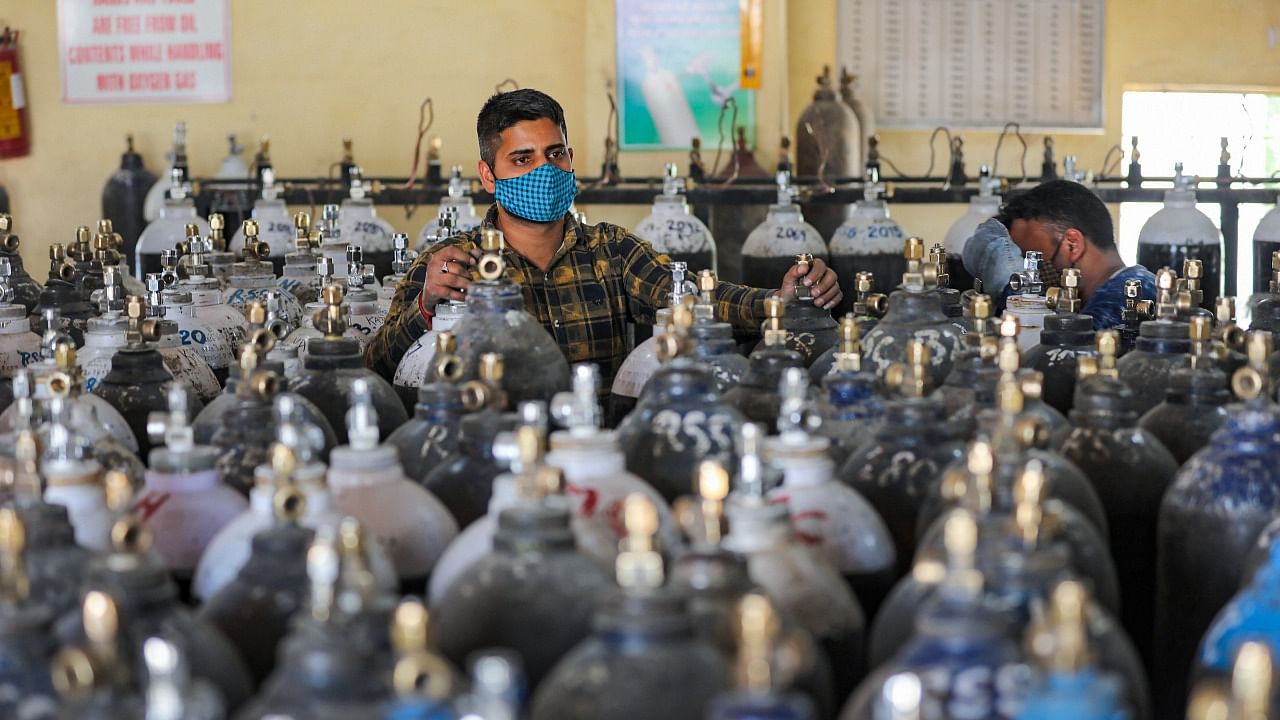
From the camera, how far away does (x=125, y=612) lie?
3.31ft

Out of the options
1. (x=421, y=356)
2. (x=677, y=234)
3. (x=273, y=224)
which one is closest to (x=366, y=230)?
(x=273, y=224)

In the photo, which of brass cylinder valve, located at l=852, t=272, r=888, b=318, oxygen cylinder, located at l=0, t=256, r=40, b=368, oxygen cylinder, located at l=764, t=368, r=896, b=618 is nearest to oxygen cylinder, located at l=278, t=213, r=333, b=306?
oxygen cylinder, located at l=0, t=256, r=40, b=368

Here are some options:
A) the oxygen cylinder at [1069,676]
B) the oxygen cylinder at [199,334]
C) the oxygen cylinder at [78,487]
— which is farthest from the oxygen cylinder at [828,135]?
the oxygen cylinder at [1069,676]

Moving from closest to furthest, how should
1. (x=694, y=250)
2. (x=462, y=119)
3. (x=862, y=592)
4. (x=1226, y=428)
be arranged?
(x=862, y=592) < (x=1226, y=428) < (x=694, y=250) < (x=462, y=119)

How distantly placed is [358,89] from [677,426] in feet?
14.7

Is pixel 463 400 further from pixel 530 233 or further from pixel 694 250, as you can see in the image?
pixel 694 250

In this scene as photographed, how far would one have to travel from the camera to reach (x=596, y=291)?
2.78 metres

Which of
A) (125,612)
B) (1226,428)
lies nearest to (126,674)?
(125,612)

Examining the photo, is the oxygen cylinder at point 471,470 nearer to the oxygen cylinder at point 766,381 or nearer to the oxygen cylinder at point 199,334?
the oxygen cylinder at point 766,381

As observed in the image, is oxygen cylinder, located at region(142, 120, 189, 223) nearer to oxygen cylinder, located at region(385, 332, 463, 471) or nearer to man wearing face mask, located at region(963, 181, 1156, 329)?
man wearing face mask, located at region(963, 181, 1156, 329)

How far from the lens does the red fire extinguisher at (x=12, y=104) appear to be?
5.76 meters

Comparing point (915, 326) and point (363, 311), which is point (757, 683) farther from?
point (363, 311)

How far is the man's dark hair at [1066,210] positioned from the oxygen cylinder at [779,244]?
1.56 ft

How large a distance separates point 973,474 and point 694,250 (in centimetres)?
271
